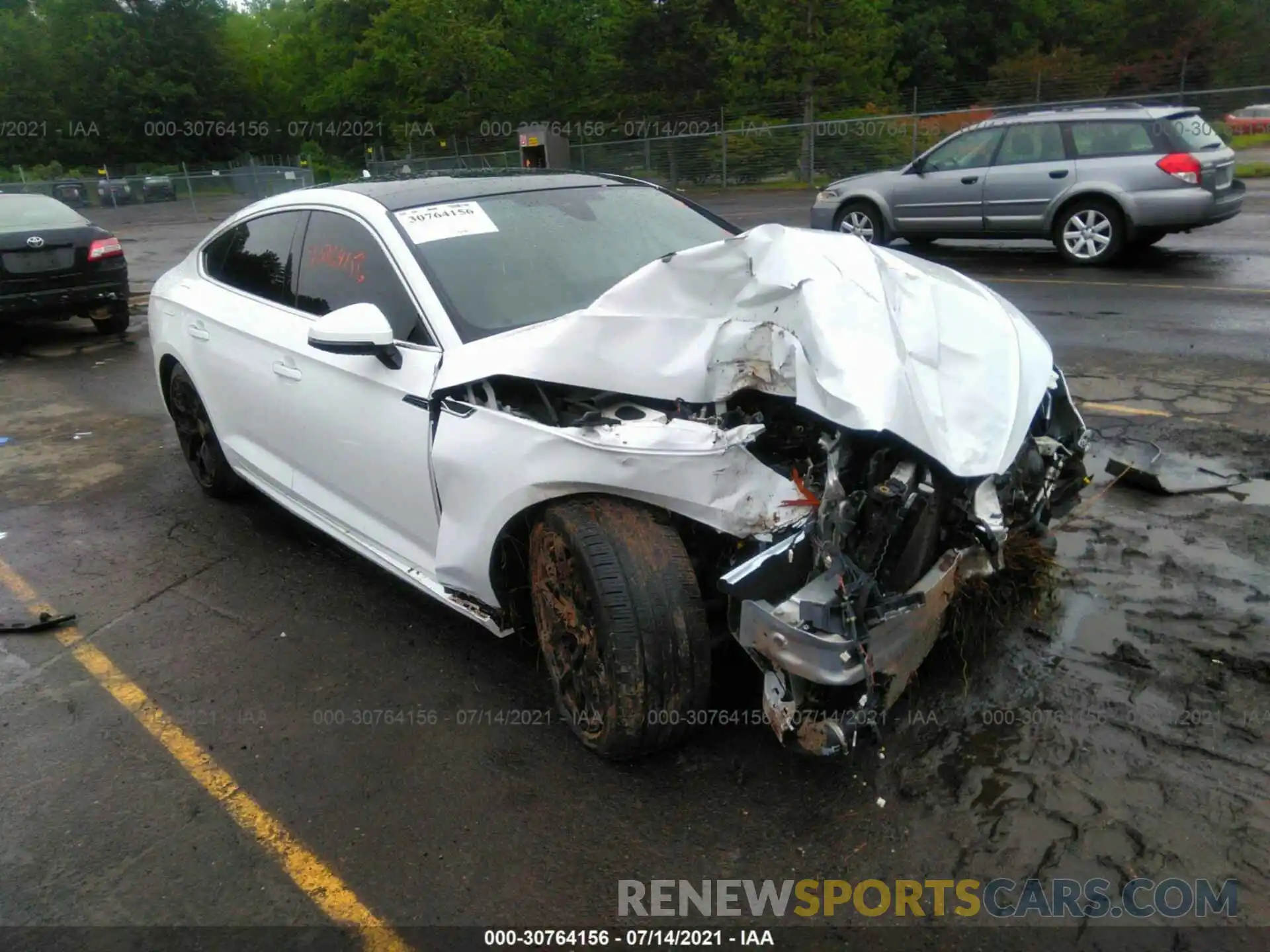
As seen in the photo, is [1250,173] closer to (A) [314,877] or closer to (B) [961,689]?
(B) [961,689]

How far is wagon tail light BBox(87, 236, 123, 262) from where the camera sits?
1018 cm

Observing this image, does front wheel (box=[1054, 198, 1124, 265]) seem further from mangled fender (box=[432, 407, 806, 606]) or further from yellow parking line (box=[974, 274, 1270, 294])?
mangled fender (box=[432, 407, 806, 606])

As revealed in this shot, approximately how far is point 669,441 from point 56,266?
31.7ft

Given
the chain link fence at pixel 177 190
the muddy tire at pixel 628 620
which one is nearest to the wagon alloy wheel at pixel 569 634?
the muddy tire at pixel 628 620

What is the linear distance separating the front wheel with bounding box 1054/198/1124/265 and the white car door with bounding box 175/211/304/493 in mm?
9087

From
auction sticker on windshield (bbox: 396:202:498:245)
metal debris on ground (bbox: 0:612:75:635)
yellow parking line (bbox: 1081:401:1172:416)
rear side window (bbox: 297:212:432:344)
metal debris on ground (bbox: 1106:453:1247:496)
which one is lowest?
metal debris on ground (bbox: 0:612:75:635)

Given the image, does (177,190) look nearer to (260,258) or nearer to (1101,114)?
(1101,114)

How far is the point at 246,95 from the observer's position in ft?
194

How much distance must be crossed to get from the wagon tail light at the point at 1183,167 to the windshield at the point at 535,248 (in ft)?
25.7

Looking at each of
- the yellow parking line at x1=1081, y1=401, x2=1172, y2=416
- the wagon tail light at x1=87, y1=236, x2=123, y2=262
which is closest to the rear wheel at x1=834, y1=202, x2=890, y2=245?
the yellow parking line at x1=1081, y1=401, x2=1172, y2=416

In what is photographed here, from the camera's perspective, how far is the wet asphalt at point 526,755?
102 inches

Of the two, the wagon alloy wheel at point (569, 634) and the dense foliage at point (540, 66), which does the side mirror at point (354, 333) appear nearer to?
the wagon alloy wheel at point (569, 634)

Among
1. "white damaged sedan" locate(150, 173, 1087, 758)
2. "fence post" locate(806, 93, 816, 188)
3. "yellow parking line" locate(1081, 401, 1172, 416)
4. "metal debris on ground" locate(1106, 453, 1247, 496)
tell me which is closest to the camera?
"white damaged sedan" locate(150, 173, 1087, 758)

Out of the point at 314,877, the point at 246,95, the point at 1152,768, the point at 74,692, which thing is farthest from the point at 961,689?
the point at 246,95
